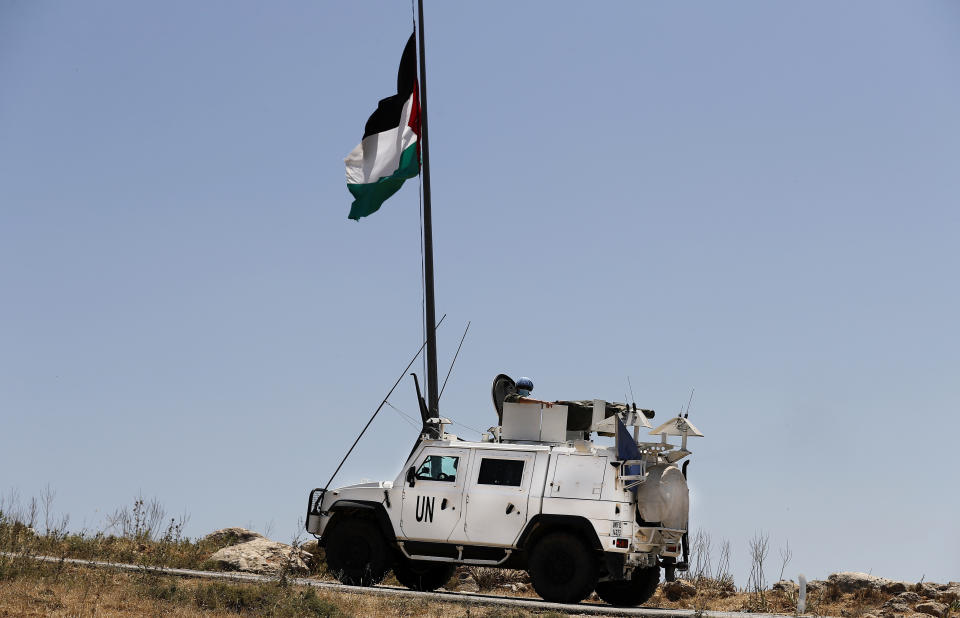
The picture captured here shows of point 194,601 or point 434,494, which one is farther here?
Result: point 434,494

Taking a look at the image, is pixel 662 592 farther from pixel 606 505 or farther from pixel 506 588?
pixel 606 505

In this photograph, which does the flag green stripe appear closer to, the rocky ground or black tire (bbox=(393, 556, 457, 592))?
the rocky ground

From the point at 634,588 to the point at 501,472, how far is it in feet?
10.1

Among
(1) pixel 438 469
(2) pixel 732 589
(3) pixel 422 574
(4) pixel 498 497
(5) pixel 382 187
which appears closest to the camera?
(4) pixel 498 497

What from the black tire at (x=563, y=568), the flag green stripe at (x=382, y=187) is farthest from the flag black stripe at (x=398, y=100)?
the black tire at (x=563, y=568)

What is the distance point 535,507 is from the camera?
55.2 feet

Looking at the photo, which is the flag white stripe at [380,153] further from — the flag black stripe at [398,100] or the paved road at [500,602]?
the paved road at [500,602]

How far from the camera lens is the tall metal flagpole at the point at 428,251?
19469mm

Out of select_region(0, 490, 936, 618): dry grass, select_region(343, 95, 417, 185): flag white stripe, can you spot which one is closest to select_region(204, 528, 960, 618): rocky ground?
select_region(0, 490, 936, 618): dry grass

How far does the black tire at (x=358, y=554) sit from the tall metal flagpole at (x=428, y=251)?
236cm

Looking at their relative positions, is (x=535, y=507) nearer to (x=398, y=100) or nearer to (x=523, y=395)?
(x=523, y=395)

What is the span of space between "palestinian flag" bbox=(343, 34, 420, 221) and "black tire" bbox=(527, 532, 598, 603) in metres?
8.01

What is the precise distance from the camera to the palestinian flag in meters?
21.7

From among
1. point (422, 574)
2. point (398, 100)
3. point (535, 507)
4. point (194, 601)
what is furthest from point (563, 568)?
point (398, 100)
